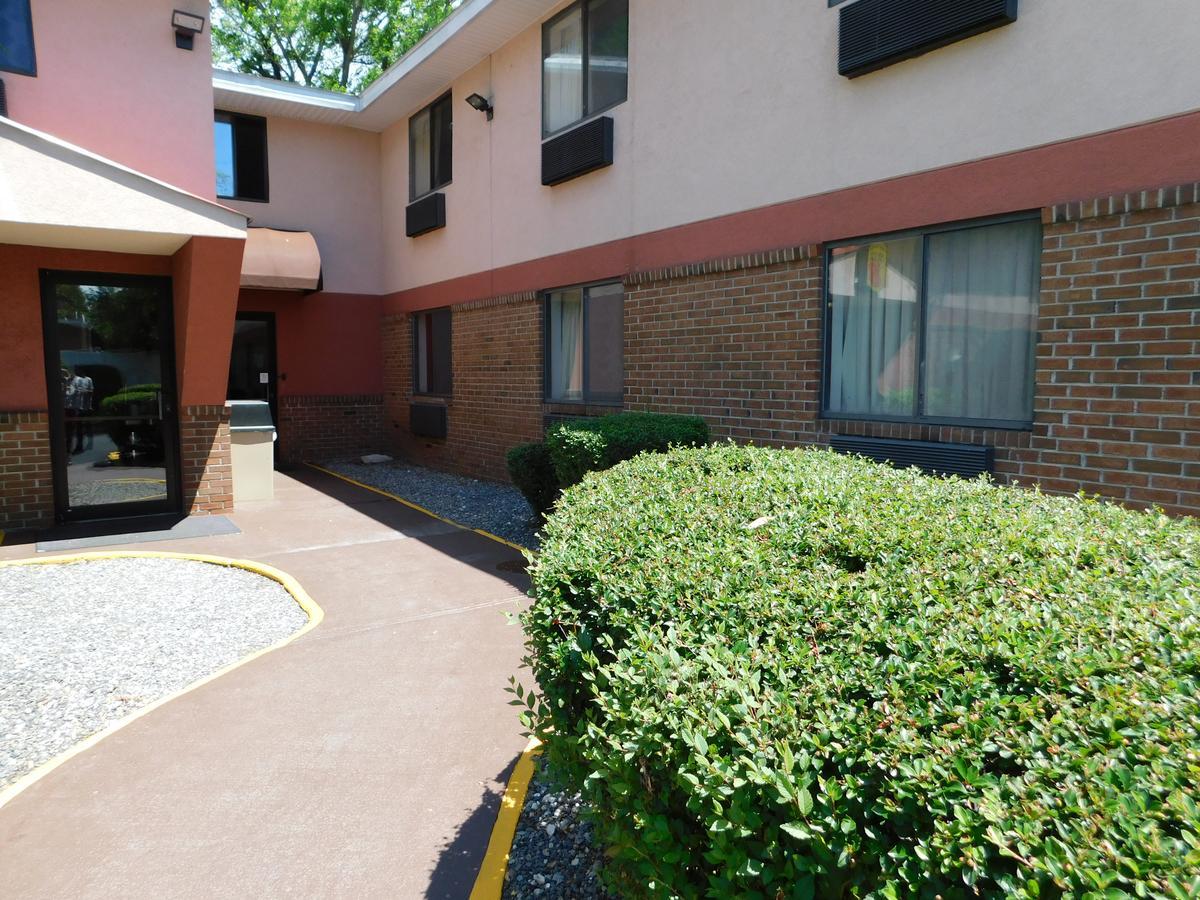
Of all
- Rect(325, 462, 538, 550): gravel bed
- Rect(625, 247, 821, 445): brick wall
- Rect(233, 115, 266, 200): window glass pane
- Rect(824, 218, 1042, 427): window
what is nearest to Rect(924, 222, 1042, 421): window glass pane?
Rect(824, 218, 1042, 427): window

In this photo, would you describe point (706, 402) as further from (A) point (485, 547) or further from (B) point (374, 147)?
(B) point (374, 147)

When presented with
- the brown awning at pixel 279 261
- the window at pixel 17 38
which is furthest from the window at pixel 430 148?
the window at pixel 17 38

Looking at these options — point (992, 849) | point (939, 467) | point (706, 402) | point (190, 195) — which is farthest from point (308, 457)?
point (992, 849)

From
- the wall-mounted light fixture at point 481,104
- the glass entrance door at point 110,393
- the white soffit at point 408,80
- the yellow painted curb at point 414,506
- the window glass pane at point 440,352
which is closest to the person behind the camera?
the yellow painted curb at point 414,506

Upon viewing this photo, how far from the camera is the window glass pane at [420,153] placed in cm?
1400

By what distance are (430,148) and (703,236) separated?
7644mm

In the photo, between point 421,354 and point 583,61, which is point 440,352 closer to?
point 421,354

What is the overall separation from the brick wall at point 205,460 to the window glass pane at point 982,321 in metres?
7.87

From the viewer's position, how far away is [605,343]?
9891 mm

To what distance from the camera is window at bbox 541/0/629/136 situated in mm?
9430

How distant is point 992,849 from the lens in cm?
136

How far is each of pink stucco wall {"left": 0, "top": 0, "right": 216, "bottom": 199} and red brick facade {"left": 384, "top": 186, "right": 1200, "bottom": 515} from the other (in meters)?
5.01

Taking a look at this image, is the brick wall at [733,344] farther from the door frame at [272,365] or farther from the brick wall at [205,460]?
the door frame at [272,365]

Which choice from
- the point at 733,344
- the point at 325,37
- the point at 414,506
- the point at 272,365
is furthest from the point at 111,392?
the point at 325,37
